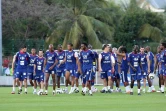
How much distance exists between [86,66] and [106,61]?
2.60 m

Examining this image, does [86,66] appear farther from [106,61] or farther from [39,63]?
[39,63]

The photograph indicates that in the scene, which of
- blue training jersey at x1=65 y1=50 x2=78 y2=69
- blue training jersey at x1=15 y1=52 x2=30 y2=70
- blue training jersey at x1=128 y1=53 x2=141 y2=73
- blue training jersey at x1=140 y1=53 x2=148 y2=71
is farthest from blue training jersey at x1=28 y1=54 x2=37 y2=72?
blue training jersey at x1=140 y1=53 x2=148 y2=71

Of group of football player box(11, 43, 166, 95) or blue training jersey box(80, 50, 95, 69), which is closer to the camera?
blue training jersey box(80, 50, 95, 69)

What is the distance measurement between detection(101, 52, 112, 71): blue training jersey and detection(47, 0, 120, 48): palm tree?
85.4 ft

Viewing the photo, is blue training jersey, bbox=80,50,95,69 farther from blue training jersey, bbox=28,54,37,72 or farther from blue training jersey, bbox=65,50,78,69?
blue training jersey, bbox=28,54,37,72

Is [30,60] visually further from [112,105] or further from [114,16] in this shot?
[114,16]

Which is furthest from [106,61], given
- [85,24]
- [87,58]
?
[85,24]

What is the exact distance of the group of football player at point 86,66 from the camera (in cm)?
3197

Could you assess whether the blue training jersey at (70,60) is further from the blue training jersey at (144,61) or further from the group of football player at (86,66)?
the blue training jersey at (144,61)

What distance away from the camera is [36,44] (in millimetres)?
52094

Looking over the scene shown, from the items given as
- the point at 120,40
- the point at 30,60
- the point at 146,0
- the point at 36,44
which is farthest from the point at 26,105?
the point at 146,0

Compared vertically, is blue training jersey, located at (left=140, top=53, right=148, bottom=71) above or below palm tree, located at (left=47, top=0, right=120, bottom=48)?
below

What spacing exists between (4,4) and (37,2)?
9.68 ft

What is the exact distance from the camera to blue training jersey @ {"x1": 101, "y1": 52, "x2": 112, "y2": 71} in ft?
112
